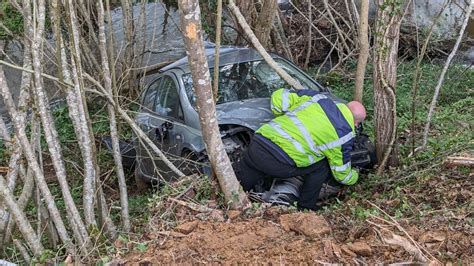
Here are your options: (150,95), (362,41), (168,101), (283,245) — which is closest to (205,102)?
(283,245)

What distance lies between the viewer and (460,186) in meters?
4.84

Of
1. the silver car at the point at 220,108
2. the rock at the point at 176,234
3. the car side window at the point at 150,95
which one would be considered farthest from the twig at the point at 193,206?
the car side window at the point at 150,95

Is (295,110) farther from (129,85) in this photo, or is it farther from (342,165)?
(129,85)

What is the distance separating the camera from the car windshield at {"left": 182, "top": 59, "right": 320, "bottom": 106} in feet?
21.6

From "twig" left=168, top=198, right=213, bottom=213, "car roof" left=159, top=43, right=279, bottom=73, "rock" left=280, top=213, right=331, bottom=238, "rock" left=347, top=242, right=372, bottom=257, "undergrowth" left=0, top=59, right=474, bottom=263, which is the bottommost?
"undergrowth" left=0, top=59, right=474, bottom=263

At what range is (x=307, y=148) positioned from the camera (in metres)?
5.20

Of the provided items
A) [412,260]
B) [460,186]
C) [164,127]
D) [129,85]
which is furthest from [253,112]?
[129,85]

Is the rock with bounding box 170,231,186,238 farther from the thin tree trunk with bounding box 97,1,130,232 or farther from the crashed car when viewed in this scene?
the crashed car

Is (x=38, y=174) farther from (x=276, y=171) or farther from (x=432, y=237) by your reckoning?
(x=432, y=237)

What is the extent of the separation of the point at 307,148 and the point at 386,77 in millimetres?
1085

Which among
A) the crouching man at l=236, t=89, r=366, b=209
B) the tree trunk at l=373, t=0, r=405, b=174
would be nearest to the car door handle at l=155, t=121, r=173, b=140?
the crouching man at l=236, t=89, r=366, b=209

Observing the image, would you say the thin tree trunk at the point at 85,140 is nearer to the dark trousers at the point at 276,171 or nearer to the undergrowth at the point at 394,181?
the undergrowth at the point at 394,181

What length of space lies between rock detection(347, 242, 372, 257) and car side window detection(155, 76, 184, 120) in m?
3.41

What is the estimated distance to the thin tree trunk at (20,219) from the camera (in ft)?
14.1
